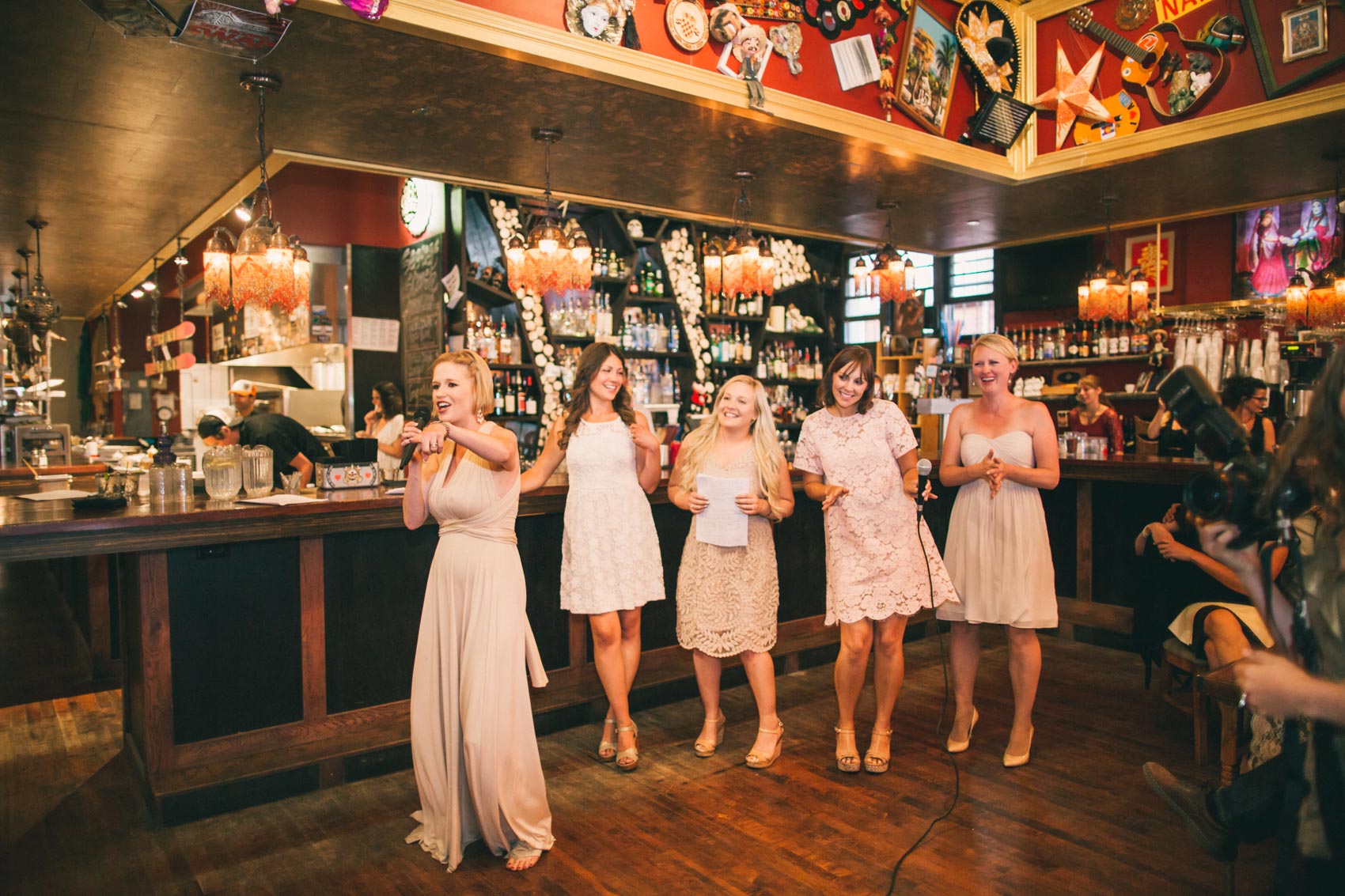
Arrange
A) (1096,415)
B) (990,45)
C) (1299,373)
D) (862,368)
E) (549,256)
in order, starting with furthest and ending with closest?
(1096,415)
(990,45)
(1299,373)
(549,256)
(862,368)

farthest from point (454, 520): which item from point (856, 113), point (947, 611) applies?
point (856, 113)

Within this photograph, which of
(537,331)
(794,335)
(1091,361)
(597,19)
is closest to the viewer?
(597,19)

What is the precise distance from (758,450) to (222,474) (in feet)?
7.45

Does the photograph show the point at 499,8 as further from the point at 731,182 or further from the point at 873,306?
the point at 873,306

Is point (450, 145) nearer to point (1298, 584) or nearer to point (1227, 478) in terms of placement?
point (1227, 478)

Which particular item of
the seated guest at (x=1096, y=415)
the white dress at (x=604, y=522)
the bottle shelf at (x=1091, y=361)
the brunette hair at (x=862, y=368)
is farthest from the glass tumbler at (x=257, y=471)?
the bottle shelf at (x=1091, y=361)

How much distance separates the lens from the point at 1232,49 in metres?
5.06

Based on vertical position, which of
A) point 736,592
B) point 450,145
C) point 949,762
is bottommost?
point 949,762

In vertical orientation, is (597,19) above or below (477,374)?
above

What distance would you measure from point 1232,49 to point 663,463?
4.14 m

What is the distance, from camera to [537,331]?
22.5ft

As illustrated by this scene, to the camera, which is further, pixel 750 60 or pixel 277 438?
pixel 277 438

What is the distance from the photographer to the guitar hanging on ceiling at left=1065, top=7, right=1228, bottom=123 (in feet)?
16.9

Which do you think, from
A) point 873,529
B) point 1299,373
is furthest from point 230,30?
point 1299,373
